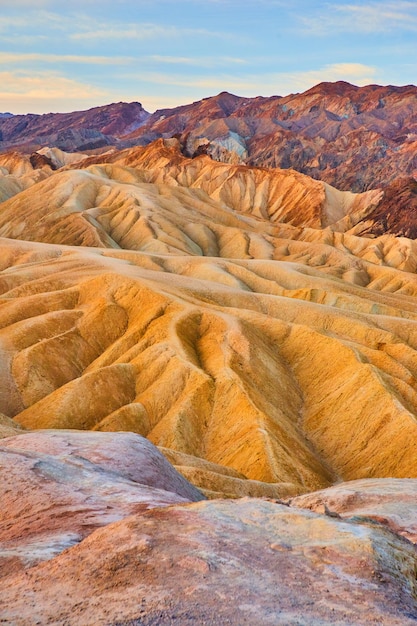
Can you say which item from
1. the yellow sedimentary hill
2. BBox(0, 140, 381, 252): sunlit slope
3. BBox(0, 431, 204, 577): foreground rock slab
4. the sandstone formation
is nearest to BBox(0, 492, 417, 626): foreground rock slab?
BBox(0, 431, 204, 577): foreground rock slab

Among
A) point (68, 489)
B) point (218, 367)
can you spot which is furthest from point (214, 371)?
point (68, 489)

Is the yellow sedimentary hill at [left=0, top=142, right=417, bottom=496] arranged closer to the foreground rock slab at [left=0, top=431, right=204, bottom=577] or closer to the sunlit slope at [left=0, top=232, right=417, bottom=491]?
the sunlit slope at [left=0, top=232, right=417, bottom=491]

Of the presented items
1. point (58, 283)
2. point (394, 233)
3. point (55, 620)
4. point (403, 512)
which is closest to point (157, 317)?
point (58, 283)

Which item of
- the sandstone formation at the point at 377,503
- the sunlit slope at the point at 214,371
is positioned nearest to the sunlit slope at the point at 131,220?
the sunlit slope at the point at 214,371

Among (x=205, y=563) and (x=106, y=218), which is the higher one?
(x=205, y=563)

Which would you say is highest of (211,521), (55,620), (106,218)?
(55,620)

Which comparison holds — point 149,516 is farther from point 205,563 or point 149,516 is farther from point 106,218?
point 106,218
